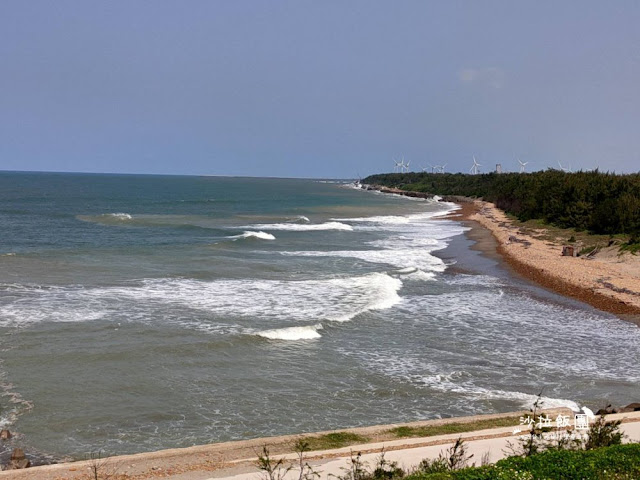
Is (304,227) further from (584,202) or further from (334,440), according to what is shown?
(334,440)

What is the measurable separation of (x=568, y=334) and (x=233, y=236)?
31.2m

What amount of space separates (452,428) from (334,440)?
2.11m

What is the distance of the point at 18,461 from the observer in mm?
9898

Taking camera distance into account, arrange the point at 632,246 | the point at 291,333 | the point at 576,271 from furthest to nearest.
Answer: the point at 632,246 → the point at 576,271 → the point at 291,333

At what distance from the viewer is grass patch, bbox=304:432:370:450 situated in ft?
32.0

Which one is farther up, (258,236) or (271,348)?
(258,236)

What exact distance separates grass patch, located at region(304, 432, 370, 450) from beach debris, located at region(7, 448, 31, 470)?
4.42m

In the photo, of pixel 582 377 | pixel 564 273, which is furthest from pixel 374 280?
pixel 582 377

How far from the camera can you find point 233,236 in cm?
4719

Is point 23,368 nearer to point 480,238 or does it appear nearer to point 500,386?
point 500,386

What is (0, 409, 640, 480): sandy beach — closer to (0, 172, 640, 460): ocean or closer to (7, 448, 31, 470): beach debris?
(7, 448, 31, 470): beach debris

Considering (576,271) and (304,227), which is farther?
(304,227)

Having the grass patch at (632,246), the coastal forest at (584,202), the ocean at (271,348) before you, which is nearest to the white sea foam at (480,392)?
the ocean at (271,348)

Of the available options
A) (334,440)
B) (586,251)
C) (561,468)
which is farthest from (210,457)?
(586,251)
